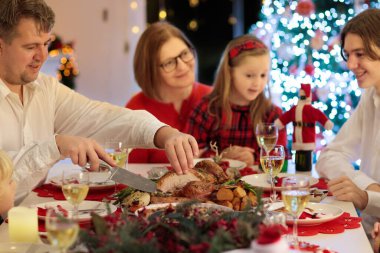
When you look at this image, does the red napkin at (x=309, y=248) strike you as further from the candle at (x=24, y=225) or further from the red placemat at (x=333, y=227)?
the candle at (x=24, y=225)

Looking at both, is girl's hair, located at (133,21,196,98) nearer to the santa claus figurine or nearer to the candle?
the santa claus figurine

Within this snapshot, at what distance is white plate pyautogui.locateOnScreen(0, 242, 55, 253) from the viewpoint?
5.61ft

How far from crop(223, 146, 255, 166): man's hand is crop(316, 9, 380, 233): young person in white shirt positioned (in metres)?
0.36

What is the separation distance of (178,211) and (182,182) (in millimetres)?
676

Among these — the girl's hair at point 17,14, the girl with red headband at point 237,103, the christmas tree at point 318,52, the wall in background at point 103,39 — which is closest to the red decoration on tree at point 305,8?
the christmas tree at point 318,52

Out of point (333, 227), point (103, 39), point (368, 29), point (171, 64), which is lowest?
point (333, 227)

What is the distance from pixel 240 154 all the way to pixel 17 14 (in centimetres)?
128

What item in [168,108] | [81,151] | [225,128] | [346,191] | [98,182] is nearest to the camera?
[81,151]

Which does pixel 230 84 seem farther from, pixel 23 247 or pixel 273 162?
pixel 23 247

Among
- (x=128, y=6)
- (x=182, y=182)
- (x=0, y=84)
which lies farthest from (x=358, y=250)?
(x=128, y=6)

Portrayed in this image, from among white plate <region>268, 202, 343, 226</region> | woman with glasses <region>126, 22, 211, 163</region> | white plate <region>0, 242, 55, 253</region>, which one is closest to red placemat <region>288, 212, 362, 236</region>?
white plate <region>268, 202, 343, 226</region>

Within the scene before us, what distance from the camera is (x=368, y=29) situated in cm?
286

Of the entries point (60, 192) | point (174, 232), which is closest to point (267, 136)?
point (60, 192)

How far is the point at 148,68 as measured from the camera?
377 cm
